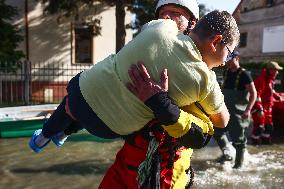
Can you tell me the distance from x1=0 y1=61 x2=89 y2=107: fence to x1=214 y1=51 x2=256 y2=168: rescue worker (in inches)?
378

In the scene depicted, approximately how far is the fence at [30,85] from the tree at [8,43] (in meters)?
0.23

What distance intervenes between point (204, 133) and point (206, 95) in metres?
0.27

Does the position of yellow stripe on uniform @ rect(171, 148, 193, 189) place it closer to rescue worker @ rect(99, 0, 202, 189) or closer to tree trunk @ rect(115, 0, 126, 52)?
rescue worker @ rect(99, 0, 202, 189)

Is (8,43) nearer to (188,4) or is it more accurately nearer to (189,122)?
(188,4)

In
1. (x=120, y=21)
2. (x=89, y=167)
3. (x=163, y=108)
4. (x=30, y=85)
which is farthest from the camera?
(x=120, y=21)

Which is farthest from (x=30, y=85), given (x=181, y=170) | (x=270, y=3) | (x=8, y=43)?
(x=270, y=3)

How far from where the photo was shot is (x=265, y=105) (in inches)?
373

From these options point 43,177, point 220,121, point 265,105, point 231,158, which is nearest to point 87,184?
point 43,177

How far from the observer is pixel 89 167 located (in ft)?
22.7

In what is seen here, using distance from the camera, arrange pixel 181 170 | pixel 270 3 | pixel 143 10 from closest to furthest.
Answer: pixel 181 170
pixel 143 10
pixel 270 3

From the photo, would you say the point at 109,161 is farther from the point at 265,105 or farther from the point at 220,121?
the point at 220,121

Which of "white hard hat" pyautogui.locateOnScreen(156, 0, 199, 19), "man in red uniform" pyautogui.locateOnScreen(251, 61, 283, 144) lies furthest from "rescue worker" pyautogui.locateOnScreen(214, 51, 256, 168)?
"white hard hat" pyautogui.locateOnScreen(156, 0, 199, 19)

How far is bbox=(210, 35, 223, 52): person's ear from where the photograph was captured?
2.12 m

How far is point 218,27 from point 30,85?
14.3 meters
